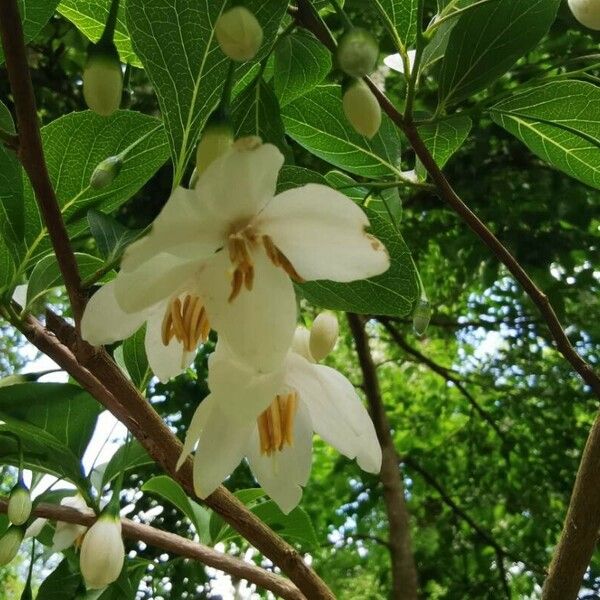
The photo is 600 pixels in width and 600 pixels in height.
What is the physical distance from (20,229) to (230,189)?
320mm

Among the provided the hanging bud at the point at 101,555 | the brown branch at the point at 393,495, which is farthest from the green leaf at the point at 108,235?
the brown branch at the point at 393,495

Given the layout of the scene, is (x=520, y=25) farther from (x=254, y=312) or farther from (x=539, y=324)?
(x=539, y=324)

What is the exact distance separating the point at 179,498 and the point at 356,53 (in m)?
0.72

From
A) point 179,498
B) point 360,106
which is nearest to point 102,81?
point 360,106

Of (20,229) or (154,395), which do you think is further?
(154,395)

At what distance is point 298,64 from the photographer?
2.40 ft

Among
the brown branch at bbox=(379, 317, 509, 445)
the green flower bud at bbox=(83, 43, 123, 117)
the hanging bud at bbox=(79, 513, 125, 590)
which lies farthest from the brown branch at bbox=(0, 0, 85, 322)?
the brown branch at bbox=(379, 317, 509, 445)

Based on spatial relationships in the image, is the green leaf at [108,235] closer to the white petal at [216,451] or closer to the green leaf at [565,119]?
the white petal at [216,451]

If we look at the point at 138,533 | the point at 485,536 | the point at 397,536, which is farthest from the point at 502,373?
the point at 138,533

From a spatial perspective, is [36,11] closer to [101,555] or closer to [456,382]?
[101,555]

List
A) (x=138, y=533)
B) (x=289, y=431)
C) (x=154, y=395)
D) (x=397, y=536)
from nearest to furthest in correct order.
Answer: (x=289, y=431) < (x=138, y=533) < (x=397, y=536) < (x=154, y=395)

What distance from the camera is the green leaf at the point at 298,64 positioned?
71cm

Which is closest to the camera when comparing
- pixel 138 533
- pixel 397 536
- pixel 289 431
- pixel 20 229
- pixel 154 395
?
pixel 289 431

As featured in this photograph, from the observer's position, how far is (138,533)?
2.73 feet
